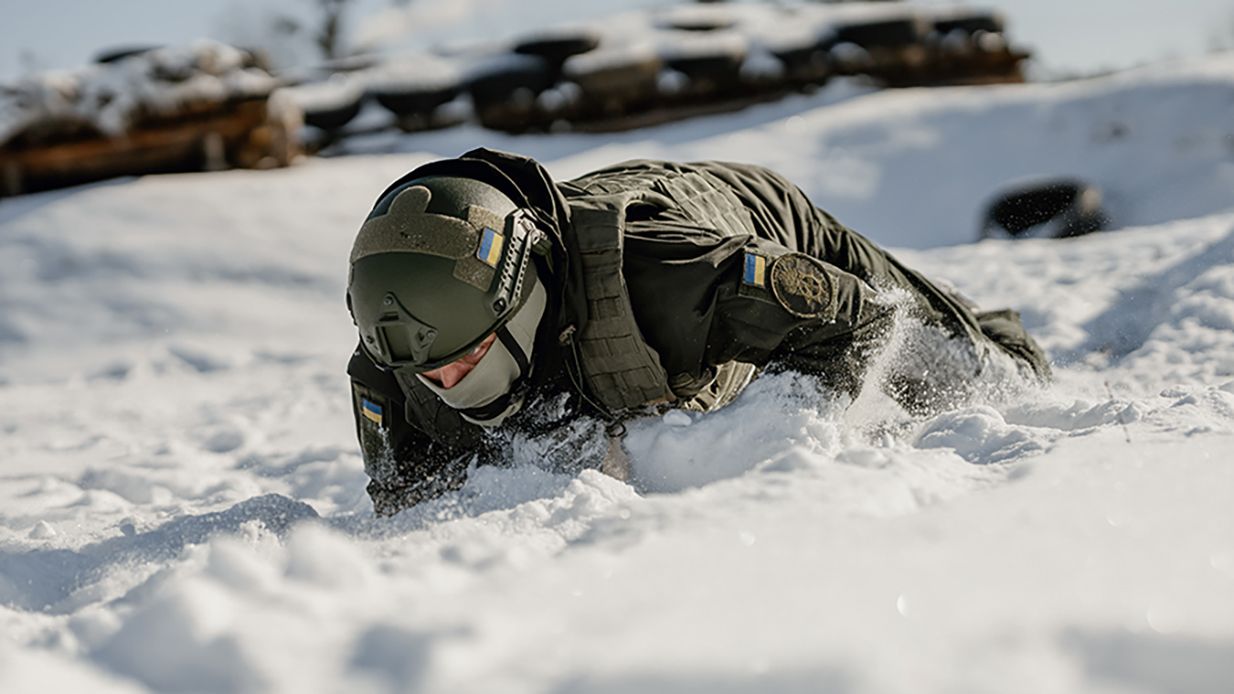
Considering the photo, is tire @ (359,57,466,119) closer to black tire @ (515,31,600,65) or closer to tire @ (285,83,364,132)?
tire @ (285,83,364,132)

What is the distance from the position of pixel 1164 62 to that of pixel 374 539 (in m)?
10.3

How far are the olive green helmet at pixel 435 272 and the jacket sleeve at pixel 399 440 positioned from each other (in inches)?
14.1

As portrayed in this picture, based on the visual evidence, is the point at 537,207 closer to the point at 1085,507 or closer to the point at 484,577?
the point at 484,577

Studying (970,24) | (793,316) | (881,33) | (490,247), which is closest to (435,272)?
(490,247)

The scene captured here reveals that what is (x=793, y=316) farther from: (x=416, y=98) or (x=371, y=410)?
(x=416, y=98)

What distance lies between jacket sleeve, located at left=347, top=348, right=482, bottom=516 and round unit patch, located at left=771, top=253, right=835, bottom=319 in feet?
3.00

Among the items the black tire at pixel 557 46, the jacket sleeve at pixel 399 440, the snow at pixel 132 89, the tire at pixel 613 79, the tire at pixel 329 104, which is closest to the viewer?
the jacket sleeve at pixel 399 440

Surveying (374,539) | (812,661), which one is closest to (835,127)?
(374,539)

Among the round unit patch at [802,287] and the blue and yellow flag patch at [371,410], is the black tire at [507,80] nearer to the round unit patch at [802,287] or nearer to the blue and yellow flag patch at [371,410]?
the blue and yellow flag patch at [371,410]

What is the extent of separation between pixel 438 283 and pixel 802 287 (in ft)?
2.79

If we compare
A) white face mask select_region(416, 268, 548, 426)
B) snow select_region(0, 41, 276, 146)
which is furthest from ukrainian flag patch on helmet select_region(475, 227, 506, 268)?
snow select_region(0, 41, 276, 146)

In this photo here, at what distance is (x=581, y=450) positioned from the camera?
2.80 m

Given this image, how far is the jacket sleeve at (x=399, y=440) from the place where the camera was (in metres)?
2.95

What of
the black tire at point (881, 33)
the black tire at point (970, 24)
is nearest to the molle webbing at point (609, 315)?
the black tire at point (881, 33)
